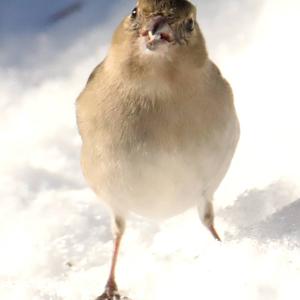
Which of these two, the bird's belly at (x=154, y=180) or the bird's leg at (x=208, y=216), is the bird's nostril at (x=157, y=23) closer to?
the bird's belly at (x=154, y=180)

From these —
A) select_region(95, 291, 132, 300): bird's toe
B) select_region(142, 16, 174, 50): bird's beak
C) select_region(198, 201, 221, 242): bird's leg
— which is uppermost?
select_region(142, 16, 174, 50): bird's beak

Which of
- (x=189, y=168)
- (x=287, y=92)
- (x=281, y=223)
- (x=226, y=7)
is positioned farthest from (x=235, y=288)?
(x=226, y=7)

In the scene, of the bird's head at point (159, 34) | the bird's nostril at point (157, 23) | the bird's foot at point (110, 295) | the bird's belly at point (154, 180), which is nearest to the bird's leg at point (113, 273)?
the bird's foot at point (110, 295)

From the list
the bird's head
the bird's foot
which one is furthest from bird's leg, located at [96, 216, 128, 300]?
the bird's head

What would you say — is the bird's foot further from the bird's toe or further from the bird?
the bird

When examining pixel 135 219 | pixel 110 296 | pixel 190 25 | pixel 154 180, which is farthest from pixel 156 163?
pixel 135 219

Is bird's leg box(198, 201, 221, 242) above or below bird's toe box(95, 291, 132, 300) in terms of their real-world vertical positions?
above

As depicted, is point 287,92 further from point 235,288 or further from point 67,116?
point 235,288

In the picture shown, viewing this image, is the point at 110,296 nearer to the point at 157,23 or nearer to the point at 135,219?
the point at 135,219

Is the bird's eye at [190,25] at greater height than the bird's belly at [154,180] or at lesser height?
greater
